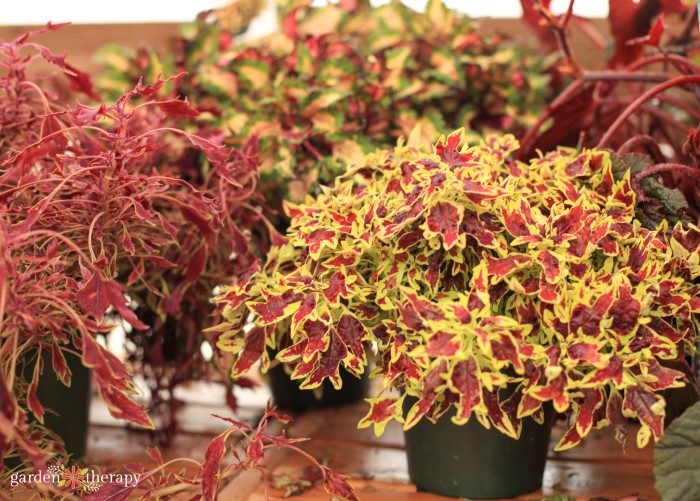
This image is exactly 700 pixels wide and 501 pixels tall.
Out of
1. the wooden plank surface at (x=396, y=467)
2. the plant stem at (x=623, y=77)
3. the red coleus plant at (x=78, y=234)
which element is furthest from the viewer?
the plant stem at (x=623, y=77)

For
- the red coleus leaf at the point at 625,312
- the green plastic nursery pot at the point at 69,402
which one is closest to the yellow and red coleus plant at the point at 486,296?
the red coleus leaf at the point at 625,312

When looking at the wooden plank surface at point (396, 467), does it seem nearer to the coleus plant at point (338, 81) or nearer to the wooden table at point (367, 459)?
the wooden table at point (367, 459)

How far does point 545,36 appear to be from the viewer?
4.25 feet

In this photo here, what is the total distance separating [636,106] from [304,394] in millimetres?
641

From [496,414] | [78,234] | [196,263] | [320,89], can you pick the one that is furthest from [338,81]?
[496,414]

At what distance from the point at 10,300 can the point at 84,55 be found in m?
1.15

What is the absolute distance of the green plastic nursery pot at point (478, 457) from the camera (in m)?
0.71

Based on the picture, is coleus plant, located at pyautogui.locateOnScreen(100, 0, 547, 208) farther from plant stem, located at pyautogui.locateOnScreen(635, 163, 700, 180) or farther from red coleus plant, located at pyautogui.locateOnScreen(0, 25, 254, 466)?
plant stem, located at pyautogui.locateOnScreen(635, 163, 700, 180)

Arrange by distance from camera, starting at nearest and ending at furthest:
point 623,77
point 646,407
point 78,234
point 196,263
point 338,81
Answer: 1. point 646,407
2. point 78,234
3. point 196,263
4. point 623,77
5. point 338,81

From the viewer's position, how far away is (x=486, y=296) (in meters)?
0.58

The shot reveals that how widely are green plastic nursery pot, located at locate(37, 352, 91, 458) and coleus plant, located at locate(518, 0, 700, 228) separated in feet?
1.98

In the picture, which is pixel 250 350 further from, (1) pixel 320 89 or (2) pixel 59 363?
(1) pixel 320 89

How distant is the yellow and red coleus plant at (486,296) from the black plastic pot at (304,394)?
1.30 feet

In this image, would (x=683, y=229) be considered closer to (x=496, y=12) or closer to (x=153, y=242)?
(x=153, y=242)
